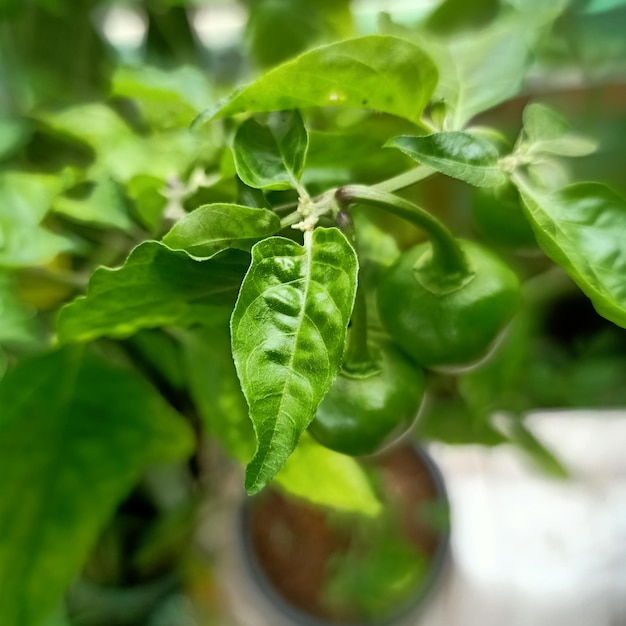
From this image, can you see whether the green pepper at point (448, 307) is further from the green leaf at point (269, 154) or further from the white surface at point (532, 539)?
the white surface at point (532, 539)

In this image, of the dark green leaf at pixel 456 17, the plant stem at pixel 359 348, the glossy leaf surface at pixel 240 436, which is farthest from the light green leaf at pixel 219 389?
the dark green leaf at pixel 456 17

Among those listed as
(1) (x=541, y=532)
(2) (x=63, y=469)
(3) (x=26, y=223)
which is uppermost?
(3) (x=26, y=223)

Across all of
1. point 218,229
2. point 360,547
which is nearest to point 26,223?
point 218,229

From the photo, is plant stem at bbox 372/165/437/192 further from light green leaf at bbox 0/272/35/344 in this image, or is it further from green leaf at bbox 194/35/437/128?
light green leaf at bbox 0/272/35/344

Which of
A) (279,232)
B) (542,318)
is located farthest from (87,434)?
(542,318)

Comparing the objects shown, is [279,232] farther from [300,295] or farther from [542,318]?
[542,318]

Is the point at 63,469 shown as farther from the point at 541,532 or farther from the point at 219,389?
the point at 541,532
